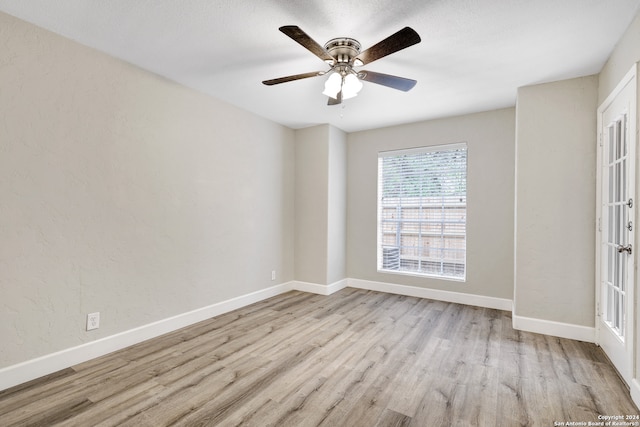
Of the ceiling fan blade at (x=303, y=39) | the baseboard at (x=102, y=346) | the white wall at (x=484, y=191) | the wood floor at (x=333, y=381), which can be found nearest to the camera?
the ceiling fan blade at (x=303, y=39)

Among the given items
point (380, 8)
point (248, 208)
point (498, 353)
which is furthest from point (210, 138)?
point (498, 353)

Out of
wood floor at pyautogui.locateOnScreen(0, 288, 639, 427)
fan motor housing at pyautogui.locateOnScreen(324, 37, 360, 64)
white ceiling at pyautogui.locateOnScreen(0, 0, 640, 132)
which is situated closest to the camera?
wood floor at pyautogui.locateOnScreen(0, 288, 639, 427)

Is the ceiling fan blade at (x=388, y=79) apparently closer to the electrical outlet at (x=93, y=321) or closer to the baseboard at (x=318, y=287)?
the electrical outlet at (x=93, y=321)

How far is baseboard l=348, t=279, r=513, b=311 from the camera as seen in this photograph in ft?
13.1

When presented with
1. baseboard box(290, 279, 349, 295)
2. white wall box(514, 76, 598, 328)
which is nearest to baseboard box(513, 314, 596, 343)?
white wall box(514, 76, 598, 328)

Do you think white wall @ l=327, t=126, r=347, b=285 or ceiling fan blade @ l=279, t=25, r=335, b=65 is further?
white wall @ l=327, t=126, r=347, b=285

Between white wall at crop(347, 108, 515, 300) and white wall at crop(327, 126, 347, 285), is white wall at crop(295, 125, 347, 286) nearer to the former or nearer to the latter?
white wall at crop(327, 126, 347, 285)

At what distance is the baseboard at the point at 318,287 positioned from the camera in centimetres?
464

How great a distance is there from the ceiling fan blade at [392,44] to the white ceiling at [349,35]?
0.25 metres

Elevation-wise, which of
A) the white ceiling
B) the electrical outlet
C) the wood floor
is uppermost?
the white ceiling

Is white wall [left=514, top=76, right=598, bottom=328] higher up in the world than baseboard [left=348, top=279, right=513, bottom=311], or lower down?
higher up

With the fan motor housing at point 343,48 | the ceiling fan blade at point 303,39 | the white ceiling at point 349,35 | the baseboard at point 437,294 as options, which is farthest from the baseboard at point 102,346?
the fan motor housing at point 343,48

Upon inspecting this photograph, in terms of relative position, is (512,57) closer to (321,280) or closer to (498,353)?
(498,353)

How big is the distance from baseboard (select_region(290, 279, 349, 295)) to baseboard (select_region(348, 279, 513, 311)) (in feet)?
0.94
